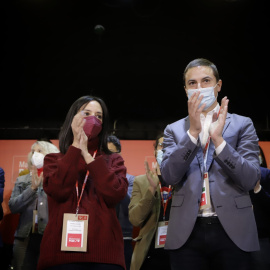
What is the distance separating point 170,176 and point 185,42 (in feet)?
15.2

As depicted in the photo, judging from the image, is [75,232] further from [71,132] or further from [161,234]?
[161,234]

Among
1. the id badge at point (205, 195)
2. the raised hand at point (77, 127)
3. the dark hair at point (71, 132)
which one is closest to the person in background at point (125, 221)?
the dark hair at point (71, 132)

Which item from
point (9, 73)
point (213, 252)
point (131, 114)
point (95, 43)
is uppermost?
point (95, 43)

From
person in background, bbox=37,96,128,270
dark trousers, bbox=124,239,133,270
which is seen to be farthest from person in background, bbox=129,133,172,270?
person in background, bbox=37,96,128,270

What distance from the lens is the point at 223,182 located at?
212 cm

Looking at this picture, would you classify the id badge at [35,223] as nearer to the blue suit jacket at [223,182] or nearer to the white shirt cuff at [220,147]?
the blue suit jacket at [223,182]

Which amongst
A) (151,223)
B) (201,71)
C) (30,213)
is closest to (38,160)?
(30,213)

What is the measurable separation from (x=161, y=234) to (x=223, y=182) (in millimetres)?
1302

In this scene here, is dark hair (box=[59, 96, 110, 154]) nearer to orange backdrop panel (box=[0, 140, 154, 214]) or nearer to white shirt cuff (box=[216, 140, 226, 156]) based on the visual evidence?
white shirt cuff (box=[216, 140, 226, 156])

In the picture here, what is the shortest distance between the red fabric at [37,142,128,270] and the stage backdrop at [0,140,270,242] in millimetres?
3567

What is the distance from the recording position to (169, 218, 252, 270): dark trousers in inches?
77.2

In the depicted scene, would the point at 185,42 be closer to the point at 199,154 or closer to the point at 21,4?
the point at 21,4

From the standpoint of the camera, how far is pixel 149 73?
670 cm

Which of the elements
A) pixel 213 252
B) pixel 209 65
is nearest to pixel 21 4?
pixel 209 65
